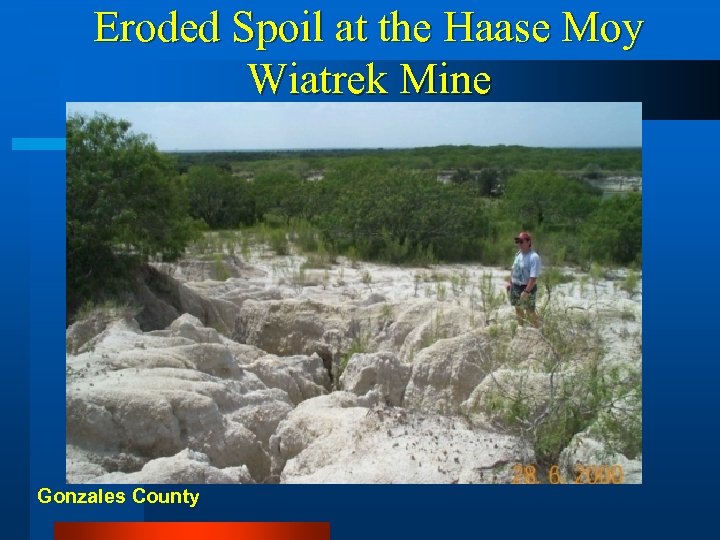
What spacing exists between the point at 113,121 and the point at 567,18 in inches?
236

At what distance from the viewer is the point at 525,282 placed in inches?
327

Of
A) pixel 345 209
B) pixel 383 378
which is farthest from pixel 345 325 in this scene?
pixel 345 209

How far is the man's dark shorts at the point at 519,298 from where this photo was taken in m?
7.97

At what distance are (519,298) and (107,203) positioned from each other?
4.74m

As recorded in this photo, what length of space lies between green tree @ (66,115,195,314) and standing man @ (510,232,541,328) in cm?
440

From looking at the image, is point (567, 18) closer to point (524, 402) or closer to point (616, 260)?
point (524, 402)

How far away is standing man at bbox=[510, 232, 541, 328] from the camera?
7.89 metres
